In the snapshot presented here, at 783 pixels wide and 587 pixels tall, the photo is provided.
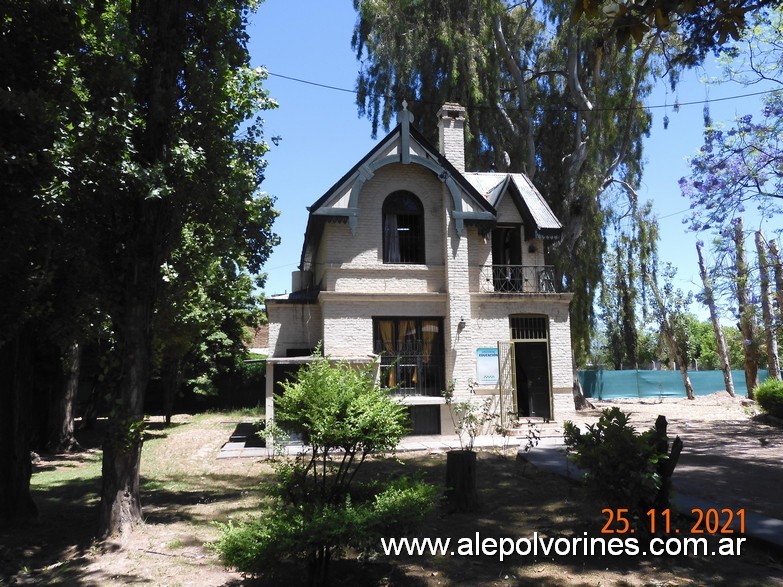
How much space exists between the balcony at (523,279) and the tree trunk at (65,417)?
477 inches

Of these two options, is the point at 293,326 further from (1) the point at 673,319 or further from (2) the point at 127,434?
(1) the point at 673,319

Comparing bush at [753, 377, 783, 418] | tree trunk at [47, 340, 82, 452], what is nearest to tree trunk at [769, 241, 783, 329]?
bush at [753, 377, 783, 418]

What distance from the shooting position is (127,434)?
287 inches

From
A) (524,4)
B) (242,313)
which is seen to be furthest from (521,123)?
(242,313)

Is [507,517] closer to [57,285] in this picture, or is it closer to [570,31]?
[57,285]

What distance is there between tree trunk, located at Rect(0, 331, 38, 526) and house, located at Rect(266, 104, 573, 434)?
26.1 feet

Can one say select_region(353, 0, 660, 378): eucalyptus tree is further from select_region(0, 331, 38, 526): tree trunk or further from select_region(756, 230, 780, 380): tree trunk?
select_region(0, 331, 38, 526): tree trunk

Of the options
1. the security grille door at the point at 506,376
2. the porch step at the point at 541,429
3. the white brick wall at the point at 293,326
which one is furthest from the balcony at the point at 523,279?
the white brick wall at the point at 293,326

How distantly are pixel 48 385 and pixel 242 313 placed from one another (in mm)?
13230

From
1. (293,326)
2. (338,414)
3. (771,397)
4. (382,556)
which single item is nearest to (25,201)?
(338,414)

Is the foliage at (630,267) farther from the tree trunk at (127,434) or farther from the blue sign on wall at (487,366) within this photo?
the tree trunk at (127,434)

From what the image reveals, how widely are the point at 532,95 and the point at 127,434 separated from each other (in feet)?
82.9

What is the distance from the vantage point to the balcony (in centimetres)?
1827

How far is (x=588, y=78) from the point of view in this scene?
26453 mm
